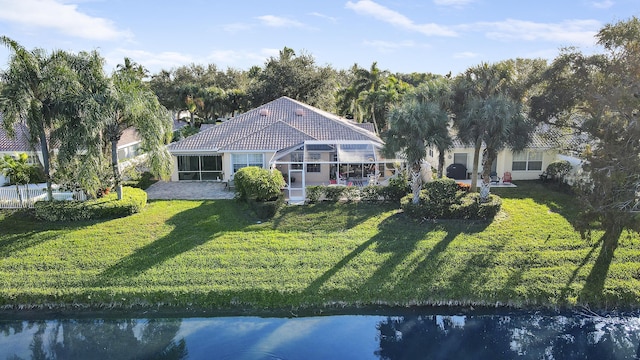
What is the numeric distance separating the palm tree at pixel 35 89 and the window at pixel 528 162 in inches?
1122

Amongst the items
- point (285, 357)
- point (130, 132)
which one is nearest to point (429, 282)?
point (285, 357)

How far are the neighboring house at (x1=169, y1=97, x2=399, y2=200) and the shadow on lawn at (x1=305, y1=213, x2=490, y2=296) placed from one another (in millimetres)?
5958

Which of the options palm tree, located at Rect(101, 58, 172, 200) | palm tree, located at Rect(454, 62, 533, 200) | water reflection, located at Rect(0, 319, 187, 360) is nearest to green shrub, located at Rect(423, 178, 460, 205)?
palm tree, located at Rect(454, 62, 533, 200)

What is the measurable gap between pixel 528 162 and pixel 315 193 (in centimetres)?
1694

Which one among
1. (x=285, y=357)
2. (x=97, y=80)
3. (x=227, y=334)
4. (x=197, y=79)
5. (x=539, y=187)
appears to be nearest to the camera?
(x=285, y=357)

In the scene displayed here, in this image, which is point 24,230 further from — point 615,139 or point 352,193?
point 615,139

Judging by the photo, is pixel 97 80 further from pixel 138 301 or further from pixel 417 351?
pixel 417 351

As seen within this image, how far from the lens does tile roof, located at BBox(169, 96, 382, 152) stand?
30.5 m

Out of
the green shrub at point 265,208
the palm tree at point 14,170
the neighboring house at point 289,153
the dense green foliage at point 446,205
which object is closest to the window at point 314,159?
the neighboring house at point 289,153

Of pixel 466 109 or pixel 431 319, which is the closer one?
pixel 431 319

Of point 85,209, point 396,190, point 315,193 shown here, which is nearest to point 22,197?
point 85,209

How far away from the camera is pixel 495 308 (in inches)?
633

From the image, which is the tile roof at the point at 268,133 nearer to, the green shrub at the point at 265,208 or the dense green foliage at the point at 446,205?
the green shrub at the point at 265,208

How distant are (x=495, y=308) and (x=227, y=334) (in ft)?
32.4
